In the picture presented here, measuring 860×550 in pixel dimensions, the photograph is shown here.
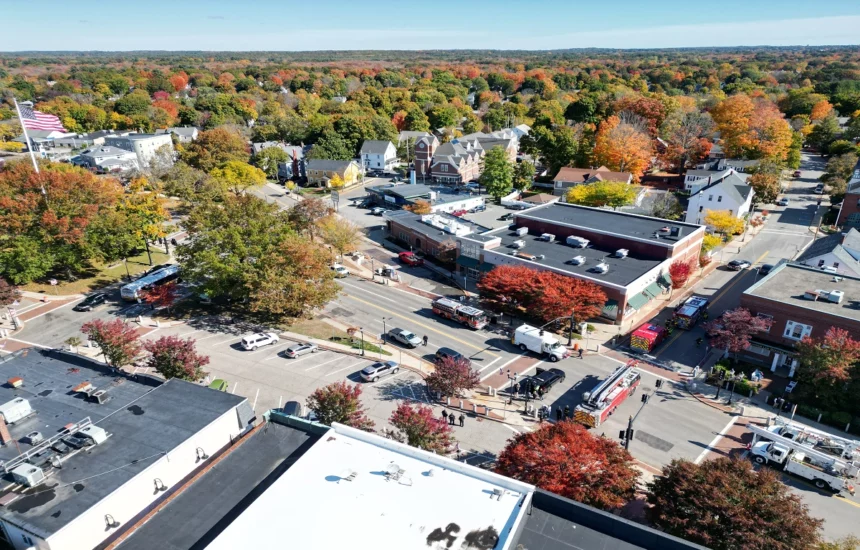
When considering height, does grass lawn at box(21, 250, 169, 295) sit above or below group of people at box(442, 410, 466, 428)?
above

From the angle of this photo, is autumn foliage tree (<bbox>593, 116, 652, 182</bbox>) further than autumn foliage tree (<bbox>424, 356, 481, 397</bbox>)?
Yes

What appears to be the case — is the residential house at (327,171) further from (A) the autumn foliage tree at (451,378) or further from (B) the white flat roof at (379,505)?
(B) the white flat roof at (379,505)

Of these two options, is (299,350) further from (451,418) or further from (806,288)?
(806,288)

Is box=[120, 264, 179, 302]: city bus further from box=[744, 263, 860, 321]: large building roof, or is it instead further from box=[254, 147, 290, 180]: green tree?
box=[254, 147, 290, 180]: green tree

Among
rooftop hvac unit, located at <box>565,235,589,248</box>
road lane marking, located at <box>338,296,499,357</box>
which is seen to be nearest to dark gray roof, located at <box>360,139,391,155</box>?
rooftop hvac unit, located at <box>565,235,589,248</box>

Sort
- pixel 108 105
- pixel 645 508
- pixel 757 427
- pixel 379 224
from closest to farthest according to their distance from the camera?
pixel 645 508 < pixel 757 427 < pixel 379 224 < pixel 108 105

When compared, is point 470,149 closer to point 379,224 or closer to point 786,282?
point 379,224

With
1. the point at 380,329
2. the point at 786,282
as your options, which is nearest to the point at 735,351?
the point at 786,282
